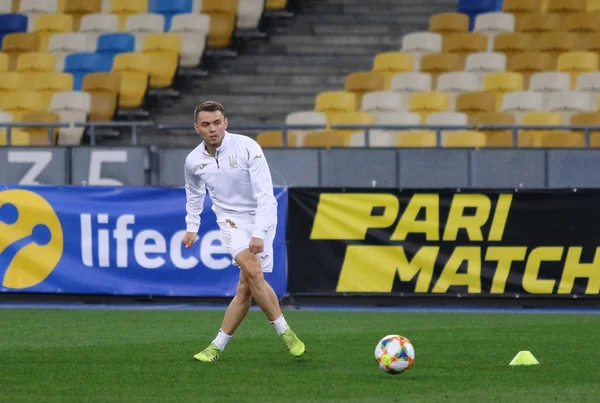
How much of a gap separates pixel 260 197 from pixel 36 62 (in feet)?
48.7

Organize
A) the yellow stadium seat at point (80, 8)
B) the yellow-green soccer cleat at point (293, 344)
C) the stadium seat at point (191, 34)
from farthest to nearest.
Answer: the yellow stadium seat at point (80, 8) → the stadium seat at point (191, 34) → the yellow-green soccer cleat at point (293, 344)

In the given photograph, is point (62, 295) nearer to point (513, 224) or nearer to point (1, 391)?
point (513, 224)

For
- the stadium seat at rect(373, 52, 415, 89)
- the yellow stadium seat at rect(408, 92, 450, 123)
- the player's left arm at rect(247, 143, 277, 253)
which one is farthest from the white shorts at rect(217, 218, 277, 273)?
the stadium seat at rect(373, 52, 415, 89)

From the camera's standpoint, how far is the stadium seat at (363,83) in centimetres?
2155

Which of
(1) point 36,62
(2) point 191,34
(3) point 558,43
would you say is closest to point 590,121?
(3) point 558,43

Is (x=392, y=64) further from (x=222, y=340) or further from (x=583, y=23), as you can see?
(x=222, y=340)

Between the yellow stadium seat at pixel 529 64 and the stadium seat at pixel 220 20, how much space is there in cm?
537

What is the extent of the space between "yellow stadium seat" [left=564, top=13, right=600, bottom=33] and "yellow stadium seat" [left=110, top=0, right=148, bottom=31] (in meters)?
8.01

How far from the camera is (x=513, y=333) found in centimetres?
1187

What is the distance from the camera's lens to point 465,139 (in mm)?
18828

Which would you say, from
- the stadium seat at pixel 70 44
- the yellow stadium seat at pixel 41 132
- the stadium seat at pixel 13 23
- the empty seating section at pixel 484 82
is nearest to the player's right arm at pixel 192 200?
the empty seating section at pixel 484 82

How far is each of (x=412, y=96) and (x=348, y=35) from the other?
3686mm

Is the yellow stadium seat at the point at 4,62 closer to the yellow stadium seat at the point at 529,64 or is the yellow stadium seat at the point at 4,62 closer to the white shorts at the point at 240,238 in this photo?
the yellow stadium seat at the point at 529,64

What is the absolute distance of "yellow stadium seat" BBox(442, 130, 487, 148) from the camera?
1878cm
